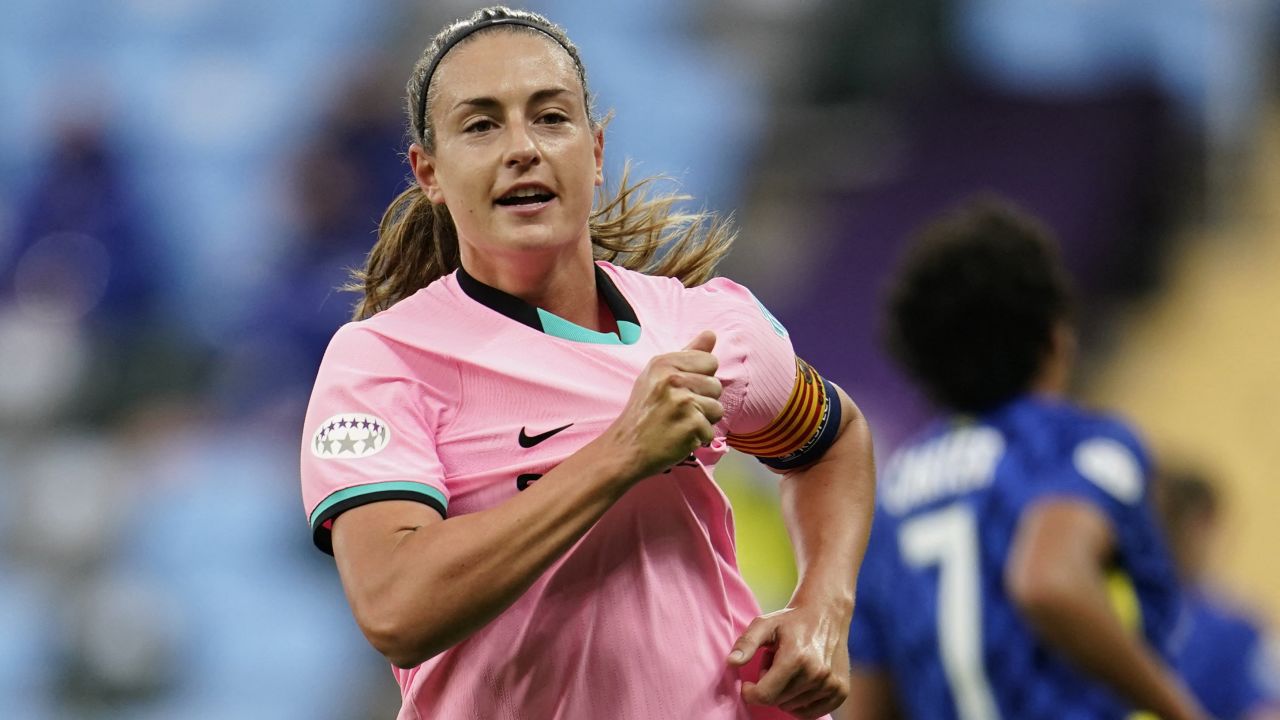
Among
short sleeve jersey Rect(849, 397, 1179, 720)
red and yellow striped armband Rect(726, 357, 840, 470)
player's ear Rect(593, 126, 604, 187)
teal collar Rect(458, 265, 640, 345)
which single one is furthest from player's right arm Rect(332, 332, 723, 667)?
short sleeve jersey Rect(849, 397, 1179, 720)

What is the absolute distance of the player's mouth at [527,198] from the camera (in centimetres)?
259

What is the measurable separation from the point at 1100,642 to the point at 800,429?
1.12 m

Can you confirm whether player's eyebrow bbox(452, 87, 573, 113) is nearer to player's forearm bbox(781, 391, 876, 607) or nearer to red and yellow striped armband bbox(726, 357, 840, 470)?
red and yellow striped armband bbox(726, 357, 840, 470)

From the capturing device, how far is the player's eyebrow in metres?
2.60

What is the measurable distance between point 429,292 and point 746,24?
24.0 feet

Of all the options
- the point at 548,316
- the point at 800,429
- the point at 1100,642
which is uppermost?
the point at 548,316

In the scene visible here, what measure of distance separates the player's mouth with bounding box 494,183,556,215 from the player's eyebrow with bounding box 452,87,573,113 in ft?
0.41

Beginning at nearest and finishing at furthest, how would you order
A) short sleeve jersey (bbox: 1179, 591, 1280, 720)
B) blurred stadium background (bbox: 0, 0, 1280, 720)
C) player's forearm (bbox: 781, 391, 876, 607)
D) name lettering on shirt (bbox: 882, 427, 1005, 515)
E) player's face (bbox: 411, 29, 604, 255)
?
player's face (bbox: 411, 29, 604, 255) < player's forearm (bbox: 781, 391, 876, 607) < name lettering on shirt (bbox: 882, 427, 1005, 515) < short sleeve jersey (bbox: 1179, 591, 1280, 720) < blurred stadium background (bbox: 0, 0, 1280, 720)

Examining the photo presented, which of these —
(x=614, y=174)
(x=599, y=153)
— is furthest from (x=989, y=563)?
(x=614, y=174)

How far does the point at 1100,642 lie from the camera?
356 cm

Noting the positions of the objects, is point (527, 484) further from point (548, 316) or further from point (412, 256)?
point (412, 256)

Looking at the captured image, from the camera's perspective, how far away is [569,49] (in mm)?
2742

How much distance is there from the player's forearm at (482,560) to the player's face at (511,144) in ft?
1.56

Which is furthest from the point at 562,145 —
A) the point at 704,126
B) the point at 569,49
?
the point at 704,126
